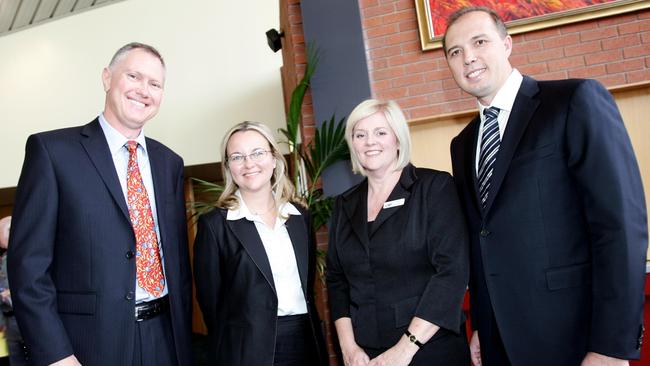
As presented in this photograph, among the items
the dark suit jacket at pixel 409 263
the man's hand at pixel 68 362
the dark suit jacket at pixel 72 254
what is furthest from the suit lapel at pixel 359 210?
the man's hand at pixel 68 362

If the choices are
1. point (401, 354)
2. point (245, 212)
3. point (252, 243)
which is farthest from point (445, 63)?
point (401, 354)

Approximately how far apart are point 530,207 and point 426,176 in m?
0.44

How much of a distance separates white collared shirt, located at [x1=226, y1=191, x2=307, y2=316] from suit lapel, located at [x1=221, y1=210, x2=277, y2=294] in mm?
27

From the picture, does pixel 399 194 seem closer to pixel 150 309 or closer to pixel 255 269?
pixel 255 269

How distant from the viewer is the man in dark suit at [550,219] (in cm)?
138

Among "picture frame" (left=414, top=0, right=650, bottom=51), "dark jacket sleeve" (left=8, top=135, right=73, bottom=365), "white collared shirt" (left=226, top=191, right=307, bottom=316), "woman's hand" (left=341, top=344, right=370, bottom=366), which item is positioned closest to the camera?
"dark jacket sleeve" (left=8, top=135, right=73, bottom=365)

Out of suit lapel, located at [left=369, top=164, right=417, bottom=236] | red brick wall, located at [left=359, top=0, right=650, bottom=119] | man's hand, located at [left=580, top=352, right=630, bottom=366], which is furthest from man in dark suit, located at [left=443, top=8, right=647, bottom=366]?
red brick wall, located at [left=359, top=0, right=650, bottom=119]

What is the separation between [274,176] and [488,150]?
1087 mm

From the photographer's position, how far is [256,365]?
1.91m

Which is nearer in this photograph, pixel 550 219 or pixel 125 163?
pixel 550 219

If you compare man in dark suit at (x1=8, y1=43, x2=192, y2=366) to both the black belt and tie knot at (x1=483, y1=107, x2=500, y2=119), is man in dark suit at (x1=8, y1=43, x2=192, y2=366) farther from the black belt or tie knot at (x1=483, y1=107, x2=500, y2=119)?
tie knot at (x1=483, y1=107, x2=500, y2=119)

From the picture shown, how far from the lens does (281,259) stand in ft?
6.84

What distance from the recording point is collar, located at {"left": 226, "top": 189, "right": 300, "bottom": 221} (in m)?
2.12

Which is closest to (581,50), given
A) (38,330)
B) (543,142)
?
(543,142)
